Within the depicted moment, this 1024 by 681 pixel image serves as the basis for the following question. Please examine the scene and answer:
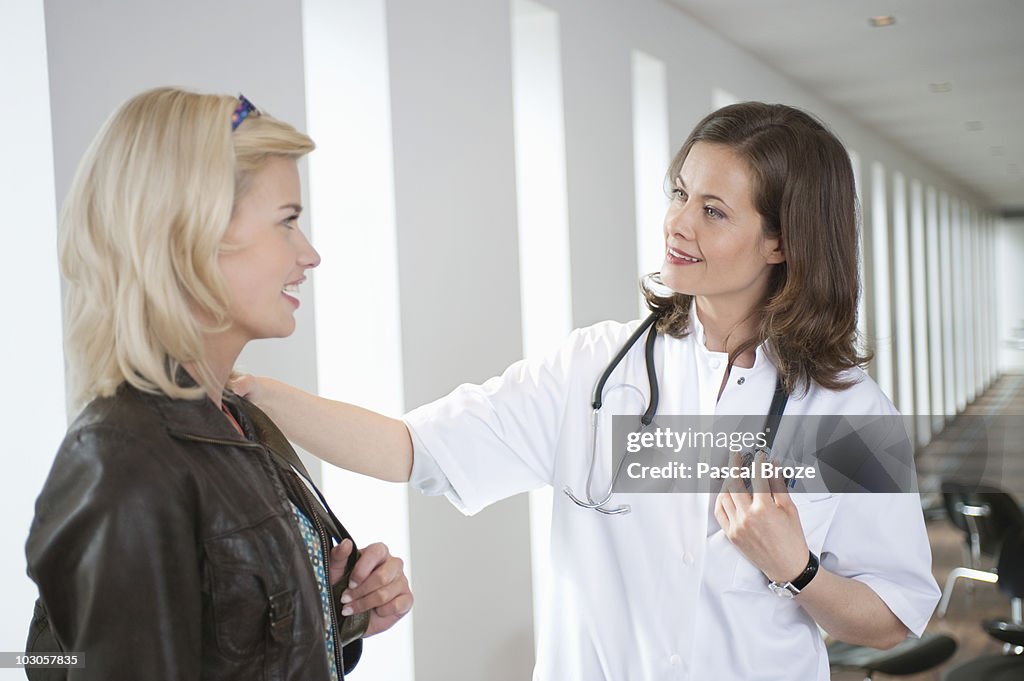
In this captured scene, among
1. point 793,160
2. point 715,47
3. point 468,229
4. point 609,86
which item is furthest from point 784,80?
point 793,160

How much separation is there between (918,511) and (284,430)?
3.43 feet

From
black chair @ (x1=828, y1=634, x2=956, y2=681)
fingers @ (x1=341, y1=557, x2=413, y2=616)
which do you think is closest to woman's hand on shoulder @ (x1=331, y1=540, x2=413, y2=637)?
fingers @ (x1=341, y1=557, x2=413, y2=616)

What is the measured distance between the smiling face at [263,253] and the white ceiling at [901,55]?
10.8 feet

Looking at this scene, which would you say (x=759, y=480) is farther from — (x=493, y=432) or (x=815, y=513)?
(x=493, y=432)

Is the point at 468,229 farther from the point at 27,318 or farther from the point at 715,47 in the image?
the point at 715,47

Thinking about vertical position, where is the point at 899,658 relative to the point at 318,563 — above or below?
below

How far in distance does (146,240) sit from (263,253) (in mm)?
147

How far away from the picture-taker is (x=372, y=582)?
131 cm

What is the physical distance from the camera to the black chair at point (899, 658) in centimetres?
307

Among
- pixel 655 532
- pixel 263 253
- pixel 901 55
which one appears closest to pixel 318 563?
pixel 263 253

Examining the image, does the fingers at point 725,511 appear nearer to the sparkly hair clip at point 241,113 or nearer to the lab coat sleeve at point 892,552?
the lab coat sleeve at point 892,552

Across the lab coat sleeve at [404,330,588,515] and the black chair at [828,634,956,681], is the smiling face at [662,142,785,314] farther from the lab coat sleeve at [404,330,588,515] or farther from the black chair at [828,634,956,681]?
the black chair at [828,634,956,681]

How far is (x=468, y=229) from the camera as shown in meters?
2.67

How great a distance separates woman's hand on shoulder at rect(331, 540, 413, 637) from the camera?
51.4 inches
